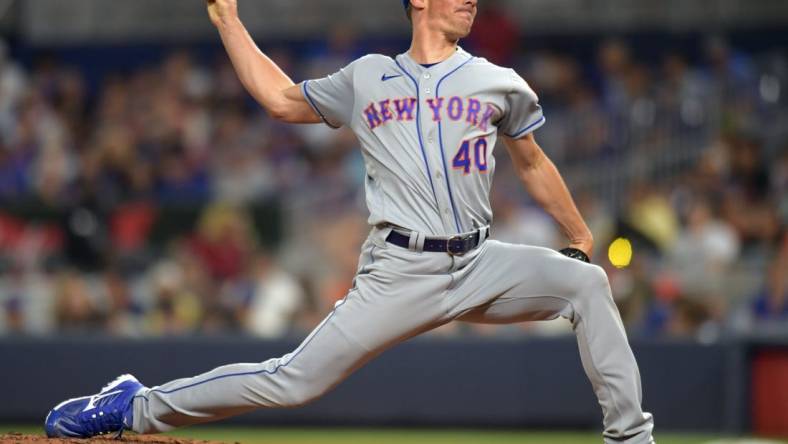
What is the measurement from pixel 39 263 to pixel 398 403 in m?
3.63

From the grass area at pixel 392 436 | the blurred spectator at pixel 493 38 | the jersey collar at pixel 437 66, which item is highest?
the blurred spectator at pixel 493 38

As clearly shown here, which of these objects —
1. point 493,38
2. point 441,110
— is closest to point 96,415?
point 441,110

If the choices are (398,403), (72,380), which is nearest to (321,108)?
(398,403)

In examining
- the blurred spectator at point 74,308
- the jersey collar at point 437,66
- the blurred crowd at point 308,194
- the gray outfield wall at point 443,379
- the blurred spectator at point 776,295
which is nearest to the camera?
the jersey collar at point 437,66

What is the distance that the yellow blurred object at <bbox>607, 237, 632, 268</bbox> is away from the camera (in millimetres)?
9461

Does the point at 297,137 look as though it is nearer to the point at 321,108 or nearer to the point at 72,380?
the point at 72,380

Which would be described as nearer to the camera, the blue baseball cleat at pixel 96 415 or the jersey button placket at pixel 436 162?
the jersey button placket at pixel 436 162

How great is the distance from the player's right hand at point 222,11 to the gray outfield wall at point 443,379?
4.79 metres

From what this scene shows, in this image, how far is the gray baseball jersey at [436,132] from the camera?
4.54m

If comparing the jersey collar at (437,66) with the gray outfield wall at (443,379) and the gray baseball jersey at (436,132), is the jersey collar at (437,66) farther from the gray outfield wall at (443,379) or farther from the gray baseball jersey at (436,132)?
the gray outfield wall at (443,379)

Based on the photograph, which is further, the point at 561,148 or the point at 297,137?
the point at 297,137

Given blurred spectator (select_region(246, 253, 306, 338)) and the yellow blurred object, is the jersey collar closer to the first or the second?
the yellow blurred object

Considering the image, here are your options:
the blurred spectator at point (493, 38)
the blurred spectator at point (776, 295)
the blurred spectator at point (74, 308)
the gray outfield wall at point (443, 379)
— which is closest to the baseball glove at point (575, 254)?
the gray outfield wall at point (443, 379)

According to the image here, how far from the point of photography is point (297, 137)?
12141 mm
